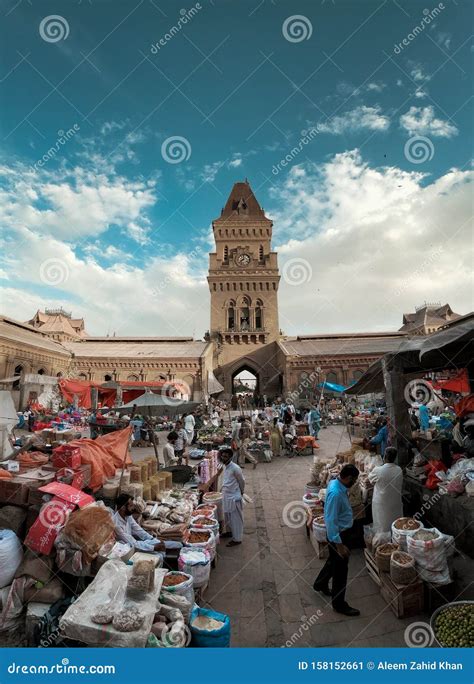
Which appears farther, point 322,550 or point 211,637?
point 322,550

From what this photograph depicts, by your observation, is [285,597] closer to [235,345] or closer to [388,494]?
[388,494]

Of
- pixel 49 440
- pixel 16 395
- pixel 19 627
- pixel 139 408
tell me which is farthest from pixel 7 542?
pixel 16 395

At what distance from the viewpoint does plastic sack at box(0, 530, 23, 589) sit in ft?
10.2

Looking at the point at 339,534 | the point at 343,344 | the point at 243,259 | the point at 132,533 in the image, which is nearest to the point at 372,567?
the point at 339,534

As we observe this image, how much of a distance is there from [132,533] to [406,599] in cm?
319

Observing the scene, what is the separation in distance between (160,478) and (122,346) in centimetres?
3026

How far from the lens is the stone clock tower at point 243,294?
3297 cm

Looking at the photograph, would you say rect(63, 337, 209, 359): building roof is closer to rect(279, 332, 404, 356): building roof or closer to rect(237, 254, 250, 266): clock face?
rect(279, 332, 404, 356): building roof

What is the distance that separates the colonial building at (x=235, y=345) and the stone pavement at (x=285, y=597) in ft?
63.2

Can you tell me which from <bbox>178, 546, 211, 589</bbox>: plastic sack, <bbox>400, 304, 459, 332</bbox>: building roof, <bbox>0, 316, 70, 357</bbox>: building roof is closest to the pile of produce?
<bbox>178, 546, 211, 589</bbox>: plastic sack

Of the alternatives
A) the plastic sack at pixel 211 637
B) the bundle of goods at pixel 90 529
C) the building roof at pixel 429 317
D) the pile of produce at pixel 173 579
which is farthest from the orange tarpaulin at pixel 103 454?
the building roof at pixel 429 317

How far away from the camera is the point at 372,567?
163 inches

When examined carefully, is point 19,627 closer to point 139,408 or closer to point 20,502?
point 20,502

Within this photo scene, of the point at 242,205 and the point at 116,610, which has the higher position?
the point at 242,205
